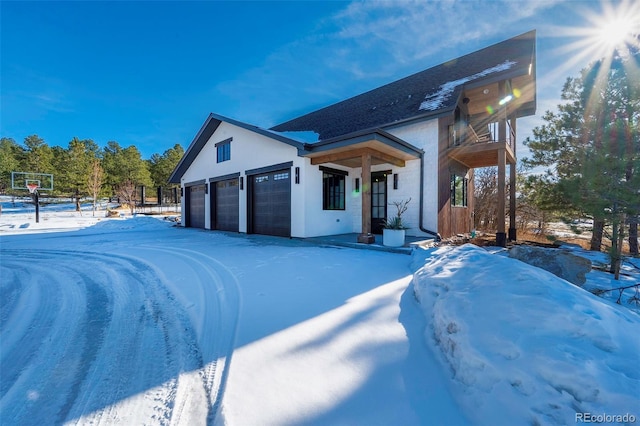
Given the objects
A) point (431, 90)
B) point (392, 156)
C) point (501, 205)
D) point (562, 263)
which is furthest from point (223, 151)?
point (562, 263)

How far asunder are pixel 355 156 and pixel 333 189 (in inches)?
82.1

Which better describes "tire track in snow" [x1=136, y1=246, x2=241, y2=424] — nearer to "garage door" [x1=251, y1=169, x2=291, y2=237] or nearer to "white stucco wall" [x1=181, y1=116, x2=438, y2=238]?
"white stucco wall" [x1=181, y1=116, x2=438, y2=238]

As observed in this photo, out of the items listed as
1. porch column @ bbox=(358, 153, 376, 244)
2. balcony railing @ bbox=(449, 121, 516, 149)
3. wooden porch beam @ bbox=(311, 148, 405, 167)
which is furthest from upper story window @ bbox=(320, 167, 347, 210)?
balcony railing @ bbox=(449, 121, 516, 149)

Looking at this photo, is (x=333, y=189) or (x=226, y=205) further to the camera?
(x=226, y=205)

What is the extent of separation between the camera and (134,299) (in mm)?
3051

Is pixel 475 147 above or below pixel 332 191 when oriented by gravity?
above

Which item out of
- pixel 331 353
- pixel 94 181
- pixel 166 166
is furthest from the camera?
pixel 166 166

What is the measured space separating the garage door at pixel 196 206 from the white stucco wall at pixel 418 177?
389 inches

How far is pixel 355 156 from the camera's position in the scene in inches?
279

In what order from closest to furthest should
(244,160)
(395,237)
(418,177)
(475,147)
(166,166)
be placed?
(395,237) → (475,147) → (418,177) → (244,160) → (166,166)

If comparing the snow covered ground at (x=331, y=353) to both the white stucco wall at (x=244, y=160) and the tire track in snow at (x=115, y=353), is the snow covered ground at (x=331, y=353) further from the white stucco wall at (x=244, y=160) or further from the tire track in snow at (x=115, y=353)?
the white stucco wall at (x=244, y=160)

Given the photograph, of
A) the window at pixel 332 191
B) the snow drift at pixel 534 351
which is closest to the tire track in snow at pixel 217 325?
the snow drift at pixel 534 351

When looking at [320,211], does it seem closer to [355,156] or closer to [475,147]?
[355,156]

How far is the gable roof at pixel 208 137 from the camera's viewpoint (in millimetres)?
8055
